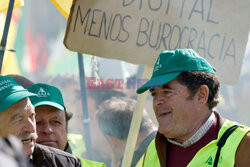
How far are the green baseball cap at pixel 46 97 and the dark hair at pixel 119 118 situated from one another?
106 centimetres

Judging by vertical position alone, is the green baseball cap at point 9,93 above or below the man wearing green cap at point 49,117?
above

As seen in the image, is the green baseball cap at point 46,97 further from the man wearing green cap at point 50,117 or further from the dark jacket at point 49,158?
the dark jacket at point 49,158

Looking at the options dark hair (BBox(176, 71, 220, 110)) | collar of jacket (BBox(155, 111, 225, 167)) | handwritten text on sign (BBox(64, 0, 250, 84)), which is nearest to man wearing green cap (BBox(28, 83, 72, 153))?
handwritten text on sign (BBox(64, 0, 250, 84))

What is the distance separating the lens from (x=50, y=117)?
210 centimetres

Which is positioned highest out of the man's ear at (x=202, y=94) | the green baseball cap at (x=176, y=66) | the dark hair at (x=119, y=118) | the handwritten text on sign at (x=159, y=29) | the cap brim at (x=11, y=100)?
the handwritten text on sign at (x=159, y=29)

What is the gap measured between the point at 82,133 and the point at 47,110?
1.36 metres

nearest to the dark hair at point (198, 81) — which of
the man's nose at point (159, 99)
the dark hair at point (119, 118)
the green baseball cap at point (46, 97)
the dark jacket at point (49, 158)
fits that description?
the man's nose at point (159, 99)

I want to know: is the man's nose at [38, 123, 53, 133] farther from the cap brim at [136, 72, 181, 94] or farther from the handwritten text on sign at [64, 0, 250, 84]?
the cap brim at [136, 72, 181, 94]

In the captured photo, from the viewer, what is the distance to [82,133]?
11.3 ft

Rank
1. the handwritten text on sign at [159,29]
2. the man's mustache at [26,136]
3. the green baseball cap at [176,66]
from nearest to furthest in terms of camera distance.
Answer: the man's mustache at [26,136]
the green baseball cap at [176,66]
the handwritten text on sign at [159,29]

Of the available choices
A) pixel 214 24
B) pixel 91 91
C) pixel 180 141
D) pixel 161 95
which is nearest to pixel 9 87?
pixel 161 95

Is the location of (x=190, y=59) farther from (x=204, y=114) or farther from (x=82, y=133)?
(x=82, y=133)

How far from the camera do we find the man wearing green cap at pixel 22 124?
1624 millimetres

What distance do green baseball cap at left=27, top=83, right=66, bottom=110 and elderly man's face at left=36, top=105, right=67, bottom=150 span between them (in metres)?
0.04
